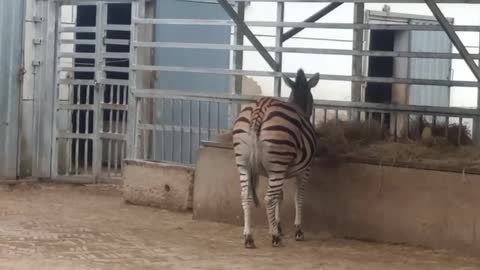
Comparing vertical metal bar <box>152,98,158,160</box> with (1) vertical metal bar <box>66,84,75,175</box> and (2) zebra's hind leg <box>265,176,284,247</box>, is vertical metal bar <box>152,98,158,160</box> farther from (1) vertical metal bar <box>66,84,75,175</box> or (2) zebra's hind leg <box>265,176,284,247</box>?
(2) zebra's hind leg <box>265,176,284,247</box>

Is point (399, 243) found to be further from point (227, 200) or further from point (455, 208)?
point (227, 200)

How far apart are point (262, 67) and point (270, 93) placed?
61cm

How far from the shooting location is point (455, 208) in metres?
8.73

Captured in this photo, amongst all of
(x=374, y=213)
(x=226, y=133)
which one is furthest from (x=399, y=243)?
(x=226, y=133)

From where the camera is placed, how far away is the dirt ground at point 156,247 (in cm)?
809

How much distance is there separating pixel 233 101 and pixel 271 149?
7.60 ft

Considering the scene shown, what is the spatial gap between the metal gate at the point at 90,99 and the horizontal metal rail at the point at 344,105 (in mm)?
958

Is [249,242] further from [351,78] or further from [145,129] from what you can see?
[145,129]

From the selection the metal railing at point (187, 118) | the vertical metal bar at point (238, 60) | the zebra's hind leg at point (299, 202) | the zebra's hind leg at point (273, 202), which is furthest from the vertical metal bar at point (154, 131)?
the zebra's hind leg at point (273, 202)

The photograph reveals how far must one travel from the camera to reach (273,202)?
29.1 ft

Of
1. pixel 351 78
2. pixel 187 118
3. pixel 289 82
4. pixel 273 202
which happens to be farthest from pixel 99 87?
pixel 273 202

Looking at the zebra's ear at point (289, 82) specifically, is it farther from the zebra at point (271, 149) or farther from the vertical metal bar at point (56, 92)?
the vertical metal bar at point (56, 92)

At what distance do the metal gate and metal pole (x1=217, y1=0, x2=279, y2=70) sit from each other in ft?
7.26

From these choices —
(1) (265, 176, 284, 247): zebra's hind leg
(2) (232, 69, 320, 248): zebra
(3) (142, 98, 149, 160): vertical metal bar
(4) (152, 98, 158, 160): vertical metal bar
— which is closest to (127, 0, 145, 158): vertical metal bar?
(3) (142, 98, 149, 160): vertical metal bar
